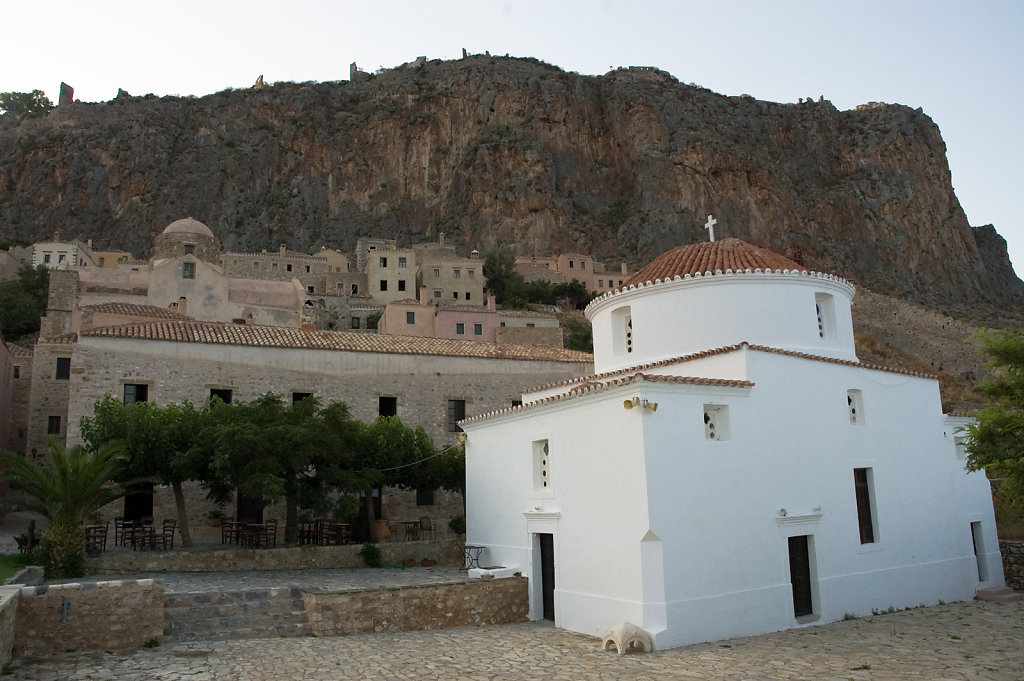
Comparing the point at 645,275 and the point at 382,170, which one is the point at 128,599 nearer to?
the point at 645,275

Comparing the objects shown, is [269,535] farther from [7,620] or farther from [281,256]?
[281,256]

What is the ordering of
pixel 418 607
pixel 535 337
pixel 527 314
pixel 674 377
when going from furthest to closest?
pixel 527 314
pixel 535 337
pixel 418 607
pixel 674 377

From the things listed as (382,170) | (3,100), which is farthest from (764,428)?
(3,100)

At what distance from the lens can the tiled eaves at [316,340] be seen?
2091cm

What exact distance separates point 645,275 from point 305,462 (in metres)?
8.88

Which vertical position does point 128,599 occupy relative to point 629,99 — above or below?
below

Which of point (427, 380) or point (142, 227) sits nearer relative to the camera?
point (427, 380)

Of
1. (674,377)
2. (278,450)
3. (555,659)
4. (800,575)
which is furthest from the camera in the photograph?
(278,450)

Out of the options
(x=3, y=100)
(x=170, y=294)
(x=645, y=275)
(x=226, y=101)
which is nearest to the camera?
(x=645, y=275)

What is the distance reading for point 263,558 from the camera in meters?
15.9

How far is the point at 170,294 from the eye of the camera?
3909 centimetres

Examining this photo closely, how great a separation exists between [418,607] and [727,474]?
562cm

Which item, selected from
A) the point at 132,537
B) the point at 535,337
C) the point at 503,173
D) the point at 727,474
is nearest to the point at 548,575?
the point at 727,474

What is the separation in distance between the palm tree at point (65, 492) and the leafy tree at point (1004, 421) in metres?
16.2
